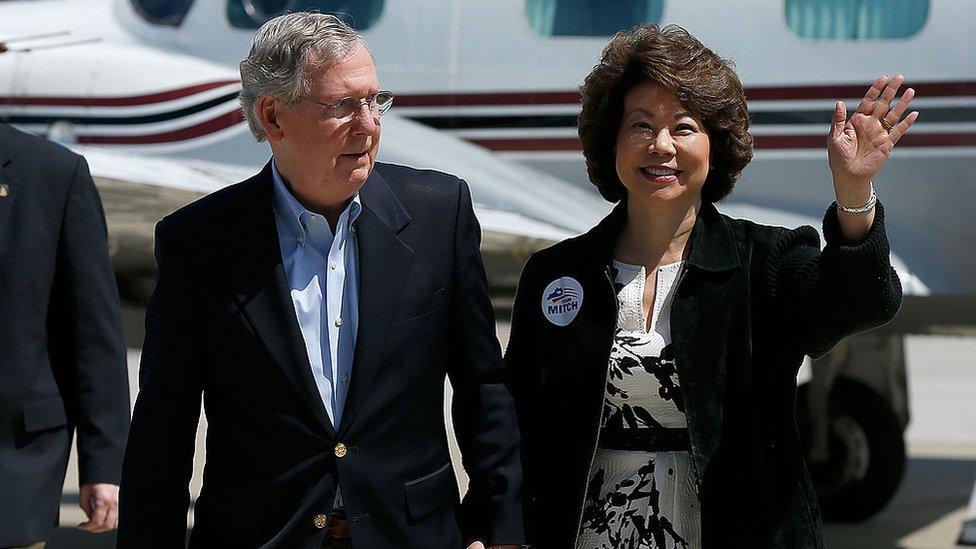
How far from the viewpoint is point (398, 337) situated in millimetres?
2650

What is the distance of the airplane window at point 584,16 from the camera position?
21.4 ft

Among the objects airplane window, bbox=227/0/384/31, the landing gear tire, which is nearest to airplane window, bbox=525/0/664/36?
airplane window, bbox=227/0/384/31

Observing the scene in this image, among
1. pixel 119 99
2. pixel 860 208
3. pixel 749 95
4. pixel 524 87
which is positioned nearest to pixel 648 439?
pixel 860 208

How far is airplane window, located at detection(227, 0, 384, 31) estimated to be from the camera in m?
6.92

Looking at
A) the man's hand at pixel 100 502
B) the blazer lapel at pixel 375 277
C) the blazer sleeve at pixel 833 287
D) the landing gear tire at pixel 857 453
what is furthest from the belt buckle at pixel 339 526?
the landing gear tire at pixel 857 453

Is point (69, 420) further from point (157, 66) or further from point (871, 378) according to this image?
point (871, 378)

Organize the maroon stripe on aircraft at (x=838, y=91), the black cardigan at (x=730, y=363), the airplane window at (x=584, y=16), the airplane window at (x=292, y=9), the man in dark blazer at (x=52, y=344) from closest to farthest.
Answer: the black cardigan at (x=730, y=363)
the man in dark blazer at (x=52, y=344)
the maroon stripe on aircraft at (x=838, y=91)
the airplane window at (x=584, y=16)
the airplane window at (x=292, y=9)

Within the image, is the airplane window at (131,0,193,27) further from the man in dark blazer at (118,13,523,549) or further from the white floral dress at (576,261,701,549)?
the white floral dress at (576,261,701,549)

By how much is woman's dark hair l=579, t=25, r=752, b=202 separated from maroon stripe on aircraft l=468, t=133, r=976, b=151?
132 inches

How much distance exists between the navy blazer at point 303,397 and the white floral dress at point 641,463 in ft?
0.61

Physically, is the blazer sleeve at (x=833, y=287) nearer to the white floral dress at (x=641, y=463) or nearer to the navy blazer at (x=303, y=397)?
the white floral dress at (x=641, y=463)

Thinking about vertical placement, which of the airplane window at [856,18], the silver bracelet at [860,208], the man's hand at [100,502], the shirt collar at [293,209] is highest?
the airplane window at [856,18]

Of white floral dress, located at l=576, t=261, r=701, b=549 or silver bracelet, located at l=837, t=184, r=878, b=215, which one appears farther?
white floral dress, located at l=576, t=261, r=701, b=549

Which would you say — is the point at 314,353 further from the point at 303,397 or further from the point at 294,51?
the point at 294,51
